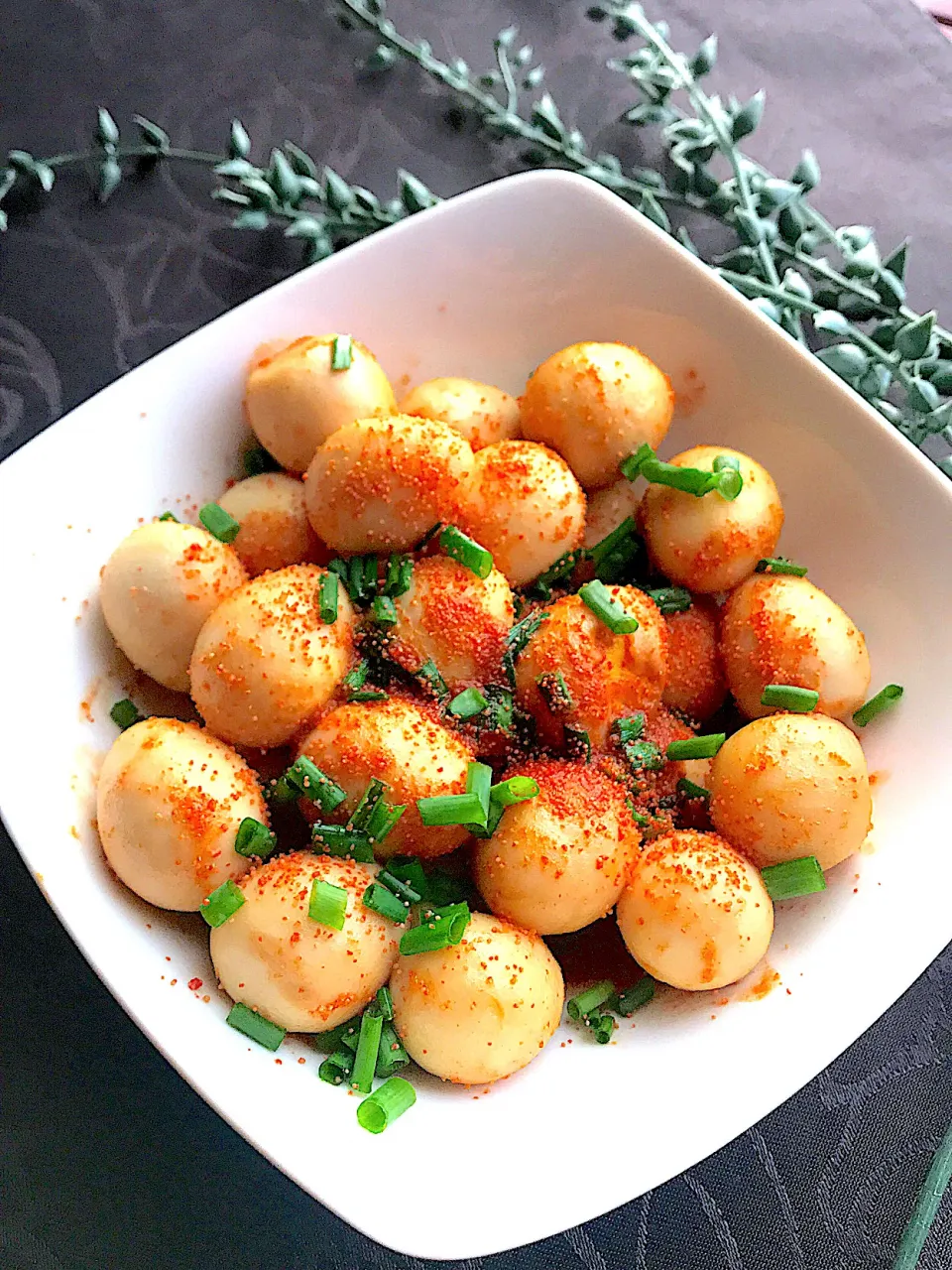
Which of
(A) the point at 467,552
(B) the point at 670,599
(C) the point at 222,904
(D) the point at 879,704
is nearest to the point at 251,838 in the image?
(C) the point at 222,904

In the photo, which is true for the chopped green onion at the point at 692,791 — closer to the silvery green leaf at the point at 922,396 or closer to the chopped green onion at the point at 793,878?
the chopped green onion at the point at 793,878

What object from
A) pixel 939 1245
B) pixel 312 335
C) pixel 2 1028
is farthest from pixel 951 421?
pixel 2 1028

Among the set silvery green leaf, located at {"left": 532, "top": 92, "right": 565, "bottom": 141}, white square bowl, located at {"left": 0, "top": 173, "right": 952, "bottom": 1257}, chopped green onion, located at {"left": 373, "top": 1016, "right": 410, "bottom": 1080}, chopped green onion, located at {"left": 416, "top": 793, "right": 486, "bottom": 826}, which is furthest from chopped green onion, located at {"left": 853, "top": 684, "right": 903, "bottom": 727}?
silvery green leaf, located at {"left": 532, "top": 92, "right": 565, "bottom": 141}

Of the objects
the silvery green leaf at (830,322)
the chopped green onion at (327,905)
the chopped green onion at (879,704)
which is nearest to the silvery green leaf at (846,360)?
the silvery green leaf at (830,322)

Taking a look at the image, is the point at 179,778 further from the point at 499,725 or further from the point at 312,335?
the point at 312,335

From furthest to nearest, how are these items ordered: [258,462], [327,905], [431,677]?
[258,462] → [431,677] → [327,905]

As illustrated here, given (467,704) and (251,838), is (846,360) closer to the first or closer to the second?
(467,704)
